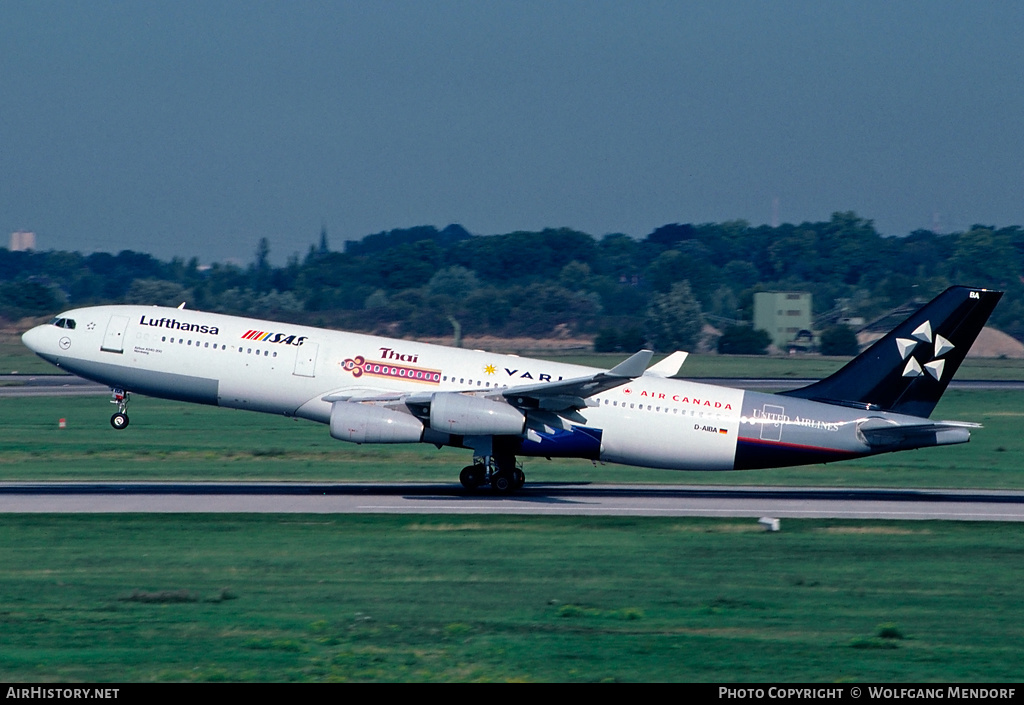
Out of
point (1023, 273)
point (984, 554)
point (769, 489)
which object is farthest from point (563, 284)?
point (984, 554)

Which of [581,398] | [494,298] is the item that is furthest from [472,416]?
[494,298]

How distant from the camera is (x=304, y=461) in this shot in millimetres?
44031

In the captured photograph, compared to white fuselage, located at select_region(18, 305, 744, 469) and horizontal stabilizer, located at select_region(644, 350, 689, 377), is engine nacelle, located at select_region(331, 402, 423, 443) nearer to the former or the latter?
white fuselage, located at select_region(18, 305, 744, 469)

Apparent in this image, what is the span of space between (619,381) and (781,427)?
5.72 metres

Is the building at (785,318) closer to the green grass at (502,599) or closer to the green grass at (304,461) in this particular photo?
the green grass at (304,461)

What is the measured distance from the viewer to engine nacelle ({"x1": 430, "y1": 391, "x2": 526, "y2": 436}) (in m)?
33.6

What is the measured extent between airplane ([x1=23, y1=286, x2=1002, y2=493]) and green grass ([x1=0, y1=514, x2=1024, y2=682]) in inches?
203

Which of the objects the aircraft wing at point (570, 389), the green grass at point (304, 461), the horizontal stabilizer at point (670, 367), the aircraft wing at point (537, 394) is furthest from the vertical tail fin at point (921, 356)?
the aircraft wing at point (537, 394)

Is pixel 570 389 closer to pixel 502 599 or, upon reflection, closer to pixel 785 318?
pixel 502 599

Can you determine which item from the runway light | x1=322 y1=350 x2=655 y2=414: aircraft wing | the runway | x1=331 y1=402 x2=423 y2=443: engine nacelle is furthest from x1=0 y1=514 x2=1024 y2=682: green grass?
x1=322 y1=350 x2=655 y2=414: aircraft wing

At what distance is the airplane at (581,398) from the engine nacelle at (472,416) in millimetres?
597

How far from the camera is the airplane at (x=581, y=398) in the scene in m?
35.5

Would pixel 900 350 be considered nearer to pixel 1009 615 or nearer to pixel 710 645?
A: pixel 1009 615

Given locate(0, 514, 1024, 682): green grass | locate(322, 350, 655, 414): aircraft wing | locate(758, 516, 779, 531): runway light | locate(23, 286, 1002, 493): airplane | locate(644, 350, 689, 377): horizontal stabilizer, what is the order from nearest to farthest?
locate(0, 514, 1024, 682): green grass → locate(758, 516, 779, 531): runway light → locate(322, 350, 655, 414): aircraft wing → locate(23, 286, 1002, 493): airplane → locate(644, 350, 689, 377): horizontal stabilizer
